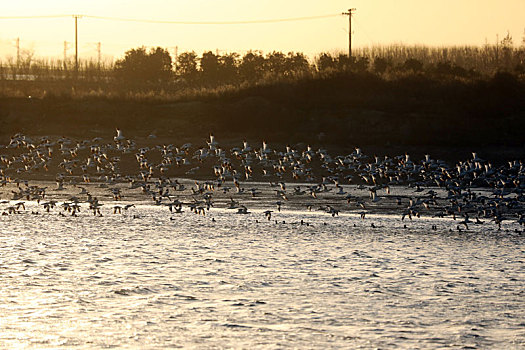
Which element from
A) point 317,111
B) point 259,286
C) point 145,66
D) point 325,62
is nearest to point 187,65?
point 145,66

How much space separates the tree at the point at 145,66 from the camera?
220 feet

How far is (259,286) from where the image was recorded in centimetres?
1134

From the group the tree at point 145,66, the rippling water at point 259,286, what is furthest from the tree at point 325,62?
the rippling water at point 259,286

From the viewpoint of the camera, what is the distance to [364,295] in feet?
35.4

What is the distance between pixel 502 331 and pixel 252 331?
8.48 ft

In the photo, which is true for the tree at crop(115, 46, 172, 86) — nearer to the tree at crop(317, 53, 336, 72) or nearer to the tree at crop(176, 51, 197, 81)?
the tree at crop(176, 51, 197, 81)

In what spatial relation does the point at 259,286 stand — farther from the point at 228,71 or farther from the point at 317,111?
Result: the point at 228,71

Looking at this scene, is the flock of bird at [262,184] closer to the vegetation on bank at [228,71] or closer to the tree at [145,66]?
the vegetation on bank at [228,71]

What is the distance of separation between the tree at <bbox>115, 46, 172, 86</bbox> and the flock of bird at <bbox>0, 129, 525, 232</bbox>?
101 ft

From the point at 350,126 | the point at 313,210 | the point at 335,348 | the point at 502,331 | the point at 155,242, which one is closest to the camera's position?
the point at 335,348

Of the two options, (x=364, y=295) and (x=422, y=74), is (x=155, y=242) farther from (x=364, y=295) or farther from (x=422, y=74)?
(x=422, y=74)

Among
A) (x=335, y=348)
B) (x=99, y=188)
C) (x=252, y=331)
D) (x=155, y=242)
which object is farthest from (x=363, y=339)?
(x=99, y=188)

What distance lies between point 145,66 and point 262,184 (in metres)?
42.1

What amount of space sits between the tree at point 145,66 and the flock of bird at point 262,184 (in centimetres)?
3093
